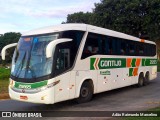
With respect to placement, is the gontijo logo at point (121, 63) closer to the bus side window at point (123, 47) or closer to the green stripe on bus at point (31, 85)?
the bus side window at point (123, 47)

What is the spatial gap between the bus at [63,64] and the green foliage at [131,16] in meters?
28.0

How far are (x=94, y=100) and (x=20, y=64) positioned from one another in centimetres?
400

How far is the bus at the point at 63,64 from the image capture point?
37.4 feet

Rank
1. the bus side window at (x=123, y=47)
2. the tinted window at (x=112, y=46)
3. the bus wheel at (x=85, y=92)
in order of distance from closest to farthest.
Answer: the bus wheel at (x=85, y=92) → the tinted window at (x=112, y=46) → the bus side window at (x=123, y=47)

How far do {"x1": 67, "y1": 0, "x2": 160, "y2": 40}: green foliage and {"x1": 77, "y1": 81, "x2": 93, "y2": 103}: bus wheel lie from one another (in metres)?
30.3

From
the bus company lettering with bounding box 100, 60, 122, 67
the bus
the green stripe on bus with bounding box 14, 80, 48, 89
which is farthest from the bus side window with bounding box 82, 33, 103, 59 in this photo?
the green stripe on bus with bounding box 14, 80, 48, 89

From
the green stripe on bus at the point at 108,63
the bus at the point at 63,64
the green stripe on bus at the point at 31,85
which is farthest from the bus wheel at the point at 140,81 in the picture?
the green stripe on bus at the point at 31,85

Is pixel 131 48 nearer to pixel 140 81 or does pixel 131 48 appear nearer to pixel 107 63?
pixel 140 81

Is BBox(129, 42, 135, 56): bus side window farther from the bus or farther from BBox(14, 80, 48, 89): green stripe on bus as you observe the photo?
BBox(14, 80, 48, 89): green stripe on bus

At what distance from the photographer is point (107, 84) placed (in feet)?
49.4

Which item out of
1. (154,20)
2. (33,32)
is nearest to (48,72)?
(33,32)

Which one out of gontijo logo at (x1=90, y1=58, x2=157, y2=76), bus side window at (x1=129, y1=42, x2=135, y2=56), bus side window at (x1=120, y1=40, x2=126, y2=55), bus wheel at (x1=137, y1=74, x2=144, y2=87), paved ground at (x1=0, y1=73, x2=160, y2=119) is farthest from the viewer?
bus wheel at (x1=137, y1=74, x2=144, y2=87)

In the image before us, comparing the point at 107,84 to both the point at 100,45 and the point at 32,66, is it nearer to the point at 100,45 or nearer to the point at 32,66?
the point at 100,45

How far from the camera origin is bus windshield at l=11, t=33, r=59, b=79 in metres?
11.5
